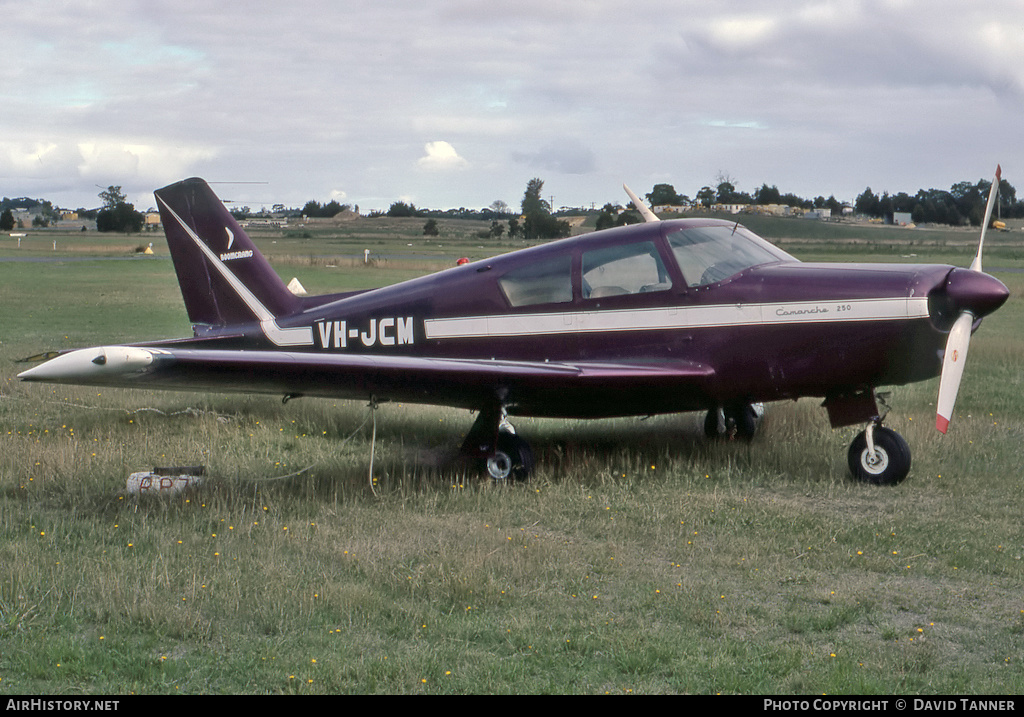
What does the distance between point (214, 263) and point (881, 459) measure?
7.08 meters

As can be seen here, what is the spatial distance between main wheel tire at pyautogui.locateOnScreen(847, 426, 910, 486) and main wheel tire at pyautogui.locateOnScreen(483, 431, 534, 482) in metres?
2.62

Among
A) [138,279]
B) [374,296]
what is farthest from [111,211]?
[374,296]

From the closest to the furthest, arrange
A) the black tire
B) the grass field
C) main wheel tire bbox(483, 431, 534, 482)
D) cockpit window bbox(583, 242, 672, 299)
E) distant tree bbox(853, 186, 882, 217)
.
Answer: the grass field < main wheel tire bbox(483, 431, 534, 482) < cockpit window bbox(583, 242, 672, 299) < the black tire < distant tree bbox(853, 186, 882, 217)

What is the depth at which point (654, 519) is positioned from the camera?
665 centimetres

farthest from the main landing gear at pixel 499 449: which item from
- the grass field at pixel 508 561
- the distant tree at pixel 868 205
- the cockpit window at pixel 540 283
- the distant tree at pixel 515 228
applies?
the distant tree at pixel 868 205

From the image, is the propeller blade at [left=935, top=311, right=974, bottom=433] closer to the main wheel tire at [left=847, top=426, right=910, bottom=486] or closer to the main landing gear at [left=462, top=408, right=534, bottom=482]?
the main wheel tire at [left=847, top=426, right=910, bottom=486]

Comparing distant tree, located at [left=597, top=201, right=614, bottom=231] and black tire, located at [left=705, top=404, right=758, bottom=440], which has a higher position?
distant tree, located at [left=597, top=201, right=614, bottom=231]

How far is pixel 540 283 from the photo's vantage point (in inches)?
331

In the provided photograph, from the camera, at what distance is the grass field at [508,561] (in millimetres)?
4293

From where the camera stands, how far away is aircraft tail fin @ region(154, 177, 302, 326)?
10.4m

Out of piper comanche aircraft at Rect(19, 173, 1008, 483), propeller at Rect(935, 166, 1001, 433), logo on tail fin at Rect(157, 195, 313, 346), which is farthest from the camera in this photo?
logo on tail fin at Rect(157, 195, 313, 346)

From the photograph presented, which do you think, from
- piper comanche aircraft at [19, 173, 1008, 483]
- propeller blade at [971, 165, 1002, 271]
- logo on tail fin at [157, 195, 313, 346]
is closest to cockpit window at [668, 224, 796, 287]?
piper comanche aircraft at [19, 173, 1008, 483]

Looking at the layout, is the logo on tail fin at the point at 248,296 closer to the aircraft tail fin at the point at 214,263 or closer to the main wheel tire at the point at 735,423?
the aircraft tail fin at the point at 214,263

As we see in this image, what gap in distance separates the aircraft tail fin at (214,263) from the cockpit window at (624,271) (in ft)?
11.8
